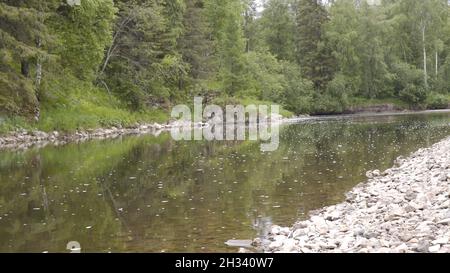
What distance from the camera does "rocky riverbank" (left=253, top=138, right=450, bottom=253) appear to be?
6977 millimetres

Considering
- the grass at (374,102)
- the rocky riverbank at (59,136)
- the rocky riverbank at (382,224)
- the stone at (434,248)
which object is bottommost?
the rocky riverbank at (59,136)

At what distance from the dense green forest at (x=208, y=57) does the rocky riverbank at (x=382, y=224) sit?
21.5 metres

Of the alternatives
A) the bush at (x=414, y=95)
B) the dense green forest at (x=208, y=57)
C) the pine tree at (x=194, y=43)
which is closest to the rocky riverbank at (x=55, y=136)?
the dense green forest at (x=208, y=57)

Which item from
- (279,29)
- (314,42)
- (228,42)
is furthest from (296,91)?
(279,29)

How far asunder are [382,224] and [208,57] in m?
47.1

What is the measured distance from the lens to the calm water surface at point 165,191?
9016mm

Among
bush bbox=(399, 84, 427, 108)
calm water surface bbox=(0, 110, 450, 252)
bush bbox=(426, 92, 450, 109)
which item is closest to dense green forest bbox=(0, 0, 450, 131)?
bush bbox=(399, 84, 427, 108)

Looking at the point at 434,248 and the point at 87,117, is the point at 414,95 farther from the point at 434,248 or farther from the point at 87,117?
the point at 434,248

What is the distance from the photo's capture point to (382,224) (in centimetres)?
817

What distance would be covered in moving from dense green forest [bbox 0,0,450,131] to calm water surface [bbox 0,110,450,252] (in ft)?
A: 27.5

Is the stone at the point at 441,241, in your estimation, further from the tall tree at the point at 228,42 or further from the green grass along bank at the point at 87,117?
the tall tree at the point at 228,42

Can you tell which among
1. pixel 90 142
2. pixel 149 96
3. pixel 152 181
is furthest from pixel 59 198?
pixel 149 96
